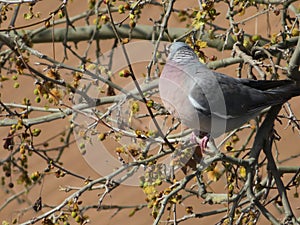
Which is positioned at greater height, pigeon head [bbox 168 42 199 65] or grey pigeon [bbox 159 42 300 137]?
pigeon head [bbox 168 42 199 65]

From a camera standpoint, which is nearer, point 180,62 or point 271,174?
point 271,174

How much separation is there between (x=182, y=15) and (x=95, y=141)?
952 millimetres

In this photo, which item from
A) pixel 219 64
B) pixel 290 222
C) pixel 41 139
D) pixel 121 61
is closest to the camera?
pixel 290 222

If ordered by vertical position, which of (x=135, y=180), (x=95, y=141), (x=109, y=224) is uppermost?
(x=95, y=141)

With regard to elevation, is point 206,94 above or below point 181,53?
below

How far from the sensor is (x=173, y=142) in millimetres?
2738

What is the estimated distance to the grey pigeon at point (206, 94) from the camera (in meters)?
2.92

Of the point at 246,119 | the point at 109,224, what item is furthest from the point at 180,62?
the point at 109,224

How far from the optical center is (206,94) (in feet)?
9.95

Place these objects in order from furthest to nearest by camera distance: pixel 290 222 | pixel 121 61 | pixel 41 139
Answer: pixel 41 139 < pixel 121 61 < pixel 290 222

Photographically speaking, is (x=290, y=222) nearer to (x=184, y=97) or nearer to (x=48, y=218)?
(x=184, y=97)

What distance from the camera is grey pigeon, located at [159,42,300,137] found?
9.57 ft

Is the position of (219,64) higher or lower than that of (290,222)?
higher

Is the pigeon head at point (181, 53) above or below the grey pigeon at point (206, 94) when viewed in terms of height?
above
